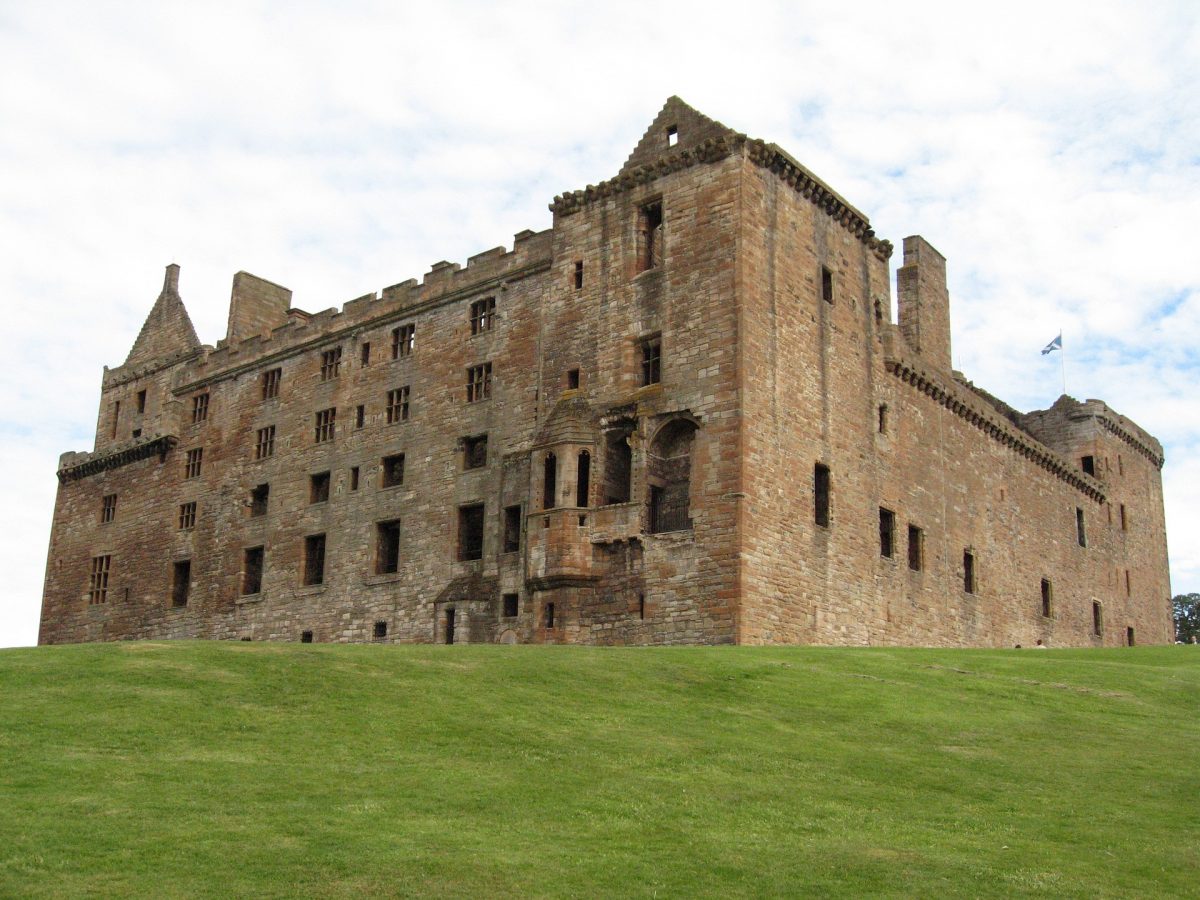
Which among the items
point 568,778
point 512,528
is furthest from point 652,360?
point 568,778

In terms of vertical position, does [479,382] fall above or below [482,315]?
below

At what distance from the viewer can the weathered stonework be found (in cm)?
3297

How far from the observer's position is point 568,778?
15133 mm

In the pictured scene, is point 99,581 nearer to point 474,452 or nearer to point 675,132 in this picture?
point 474,452

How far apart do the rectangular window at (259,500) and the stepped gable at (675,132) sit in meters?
17.5

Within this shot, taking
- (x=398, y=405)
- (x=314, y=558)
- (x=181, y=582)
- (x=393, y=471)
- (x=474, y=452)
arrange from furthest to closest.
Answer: (x=181, y=582)
(x=314, y=558)
(x=398, y=405)
(x=393, y=471)
(x=474, y=452)

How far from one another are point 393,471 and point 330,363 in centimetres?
568

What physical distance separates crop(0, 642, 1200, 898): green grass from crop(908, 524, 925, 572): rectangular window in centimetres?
1567

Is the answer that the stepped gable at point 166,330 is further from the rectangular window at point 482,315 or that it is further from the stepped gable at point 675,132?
the stepped gable at point 675,132

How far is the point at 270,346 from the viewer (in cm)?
4769

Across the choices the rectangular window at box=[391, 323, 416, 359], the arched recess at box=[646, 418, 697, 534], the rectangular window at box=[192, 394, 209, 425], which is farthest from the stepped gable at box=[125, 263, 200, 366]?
the arched recess at box=[646, 418, 697, 534]

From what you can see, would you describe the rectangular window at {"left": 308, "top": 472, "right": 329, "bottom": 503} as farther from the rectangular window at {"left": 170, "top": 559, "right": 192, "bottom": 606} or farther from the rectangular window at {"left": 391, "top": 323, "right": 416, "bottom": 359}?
the rectangular window at {"left": 170, "top": 559, "right": 192, "bottom": 606}

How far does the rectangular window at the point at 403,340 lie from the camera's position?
4262 cm

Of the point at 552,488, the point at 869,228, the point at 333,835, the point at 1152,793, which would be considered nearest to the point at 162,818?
the point at 333,835
